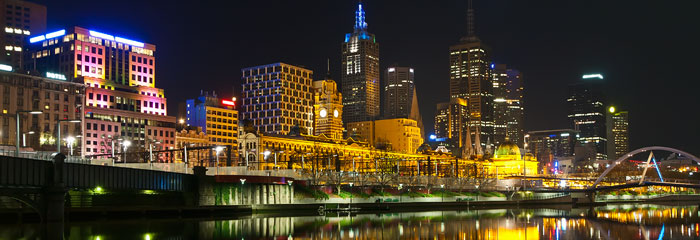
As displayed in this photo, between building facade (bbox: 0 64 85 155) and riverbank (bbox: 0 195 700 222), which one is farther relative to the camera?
building facade (bbox: 0 64 85 155)

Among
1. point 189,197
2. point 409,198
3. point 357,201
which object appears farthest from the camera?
point 409,198

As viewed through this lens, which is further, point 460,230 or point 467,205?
point 467,205

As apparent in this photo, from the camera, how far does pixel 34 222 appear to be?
3083 inches

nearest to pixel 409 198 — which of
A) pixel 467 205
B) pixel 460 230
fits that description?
pixel 467 205

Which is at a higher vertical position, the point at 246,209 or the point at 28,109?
the point at 28,109

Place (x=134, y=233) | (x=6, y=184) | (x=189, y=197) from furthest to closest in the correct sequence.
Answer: (x=189, y=197) < (x=6, y=184) < (x=134, y=233)

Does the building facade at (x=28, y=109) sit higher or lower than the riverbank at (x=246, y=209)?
higher

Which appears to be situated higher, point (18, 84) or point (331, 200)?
point (18, 84)

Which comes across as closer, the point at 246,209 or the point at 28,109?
the point at 246,209

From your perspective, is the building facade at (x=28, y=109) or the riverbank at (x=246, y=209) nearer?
the riverbank at (x=246, y=209)

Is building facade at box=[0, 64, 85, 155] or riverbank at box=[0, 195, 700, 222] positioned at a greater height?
building facade at box=[0, 64, 85, 155]

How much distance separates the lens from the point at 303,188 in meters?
130

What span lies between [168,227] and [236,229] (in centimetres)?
671

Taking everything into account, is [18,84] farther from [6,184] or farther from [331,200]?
[6,184]
